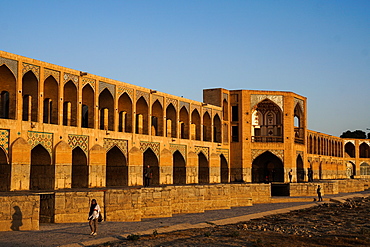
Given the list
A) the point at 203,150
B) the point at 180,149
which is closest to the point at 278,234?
the point at 180,149

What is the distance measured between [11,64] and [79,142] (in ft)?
16.2

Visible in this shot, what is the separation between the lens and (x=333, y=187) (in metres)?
35.8

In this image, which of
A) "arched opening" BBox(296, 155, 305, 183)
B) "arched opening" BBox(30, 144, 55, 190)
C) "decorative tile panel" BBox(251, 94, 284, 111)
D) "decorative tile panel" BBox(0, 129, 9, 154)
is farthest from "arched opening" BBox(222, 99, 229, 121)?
"decorative tile panel" BBox(0, 129, 9, 154)

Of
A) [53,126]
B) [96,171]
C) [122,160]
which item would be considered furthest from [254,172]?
[53,126]

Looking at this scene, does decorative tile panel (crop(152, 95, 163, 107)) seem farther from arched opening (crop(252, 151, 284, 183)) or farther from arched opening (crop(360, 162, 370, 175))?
arched opening (crop(360, 162, 370, 175))

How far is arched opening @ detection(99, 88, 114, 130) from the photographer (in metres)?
25.8

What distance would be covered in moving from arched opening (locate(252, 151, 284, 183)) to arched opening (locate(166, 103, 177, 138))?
9.03 metres

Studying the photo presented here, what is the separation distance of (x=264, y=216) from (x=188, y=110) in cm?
1336

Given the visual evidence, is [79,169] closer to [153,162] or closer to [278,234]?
[153,162]

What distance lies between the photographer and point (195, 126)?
34.0 m

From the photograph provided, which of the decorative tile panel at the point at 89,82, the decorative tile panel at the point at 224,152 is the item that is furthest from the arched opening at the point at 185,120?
the decorative tile panel at the point at 89,82

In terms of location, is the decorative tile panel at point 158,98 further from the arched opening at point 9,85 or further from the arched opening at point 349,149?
the arched opening at point 349,149

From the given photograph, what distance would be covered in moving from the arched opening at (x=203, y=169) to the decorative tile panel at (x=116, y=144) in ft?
28.2

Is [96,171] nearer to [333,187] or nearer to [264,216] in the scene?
[264,216]
